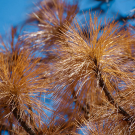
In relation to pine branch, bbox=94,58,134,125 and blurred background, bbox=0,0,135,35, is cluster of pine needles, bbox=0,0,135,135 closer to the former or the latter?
pine branch, bbox=94,58,134,125

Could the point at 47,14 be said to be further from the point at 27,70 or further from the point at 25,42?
the point at 27,70

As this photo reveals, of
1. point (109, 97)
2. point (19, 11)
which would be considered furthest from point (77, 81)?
point (19, 11)

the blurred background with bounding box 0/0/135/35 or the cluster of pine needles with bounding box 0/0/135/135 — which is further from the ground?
the blurred background with bounding box 0/0/135/35

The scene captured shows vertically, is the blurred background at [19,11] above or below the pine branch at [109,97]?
above

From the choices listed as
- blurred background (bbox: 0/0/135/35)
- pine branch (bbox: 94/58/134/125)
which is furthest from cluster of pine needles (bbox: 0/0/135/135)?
blurred background (bbox: 0/0/135/35)

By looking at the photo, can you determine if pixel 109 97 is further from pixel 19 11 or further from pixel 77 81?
pixel 19 11

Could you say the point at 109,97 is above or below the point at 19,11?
below

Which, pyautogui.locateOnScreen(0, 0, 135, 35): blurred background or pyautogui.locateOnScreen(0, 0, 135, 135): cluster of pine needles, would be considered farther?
pyautogui.locateOnScreen(0, 0, 135, 35): blurred background

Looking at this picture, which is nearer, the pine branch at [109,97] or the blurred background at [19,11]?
the pine branch at [109,97]

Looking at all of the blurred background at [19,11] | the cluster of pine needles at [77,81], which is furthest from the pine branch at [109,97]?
the blurred background at [19,11]

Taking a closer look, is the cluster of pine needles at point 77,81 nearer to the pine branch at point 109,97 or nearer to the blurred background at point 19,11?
the pine branch at point 109,97

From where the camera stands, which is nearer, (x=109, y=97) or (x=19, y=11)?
(x=109, y=97)
